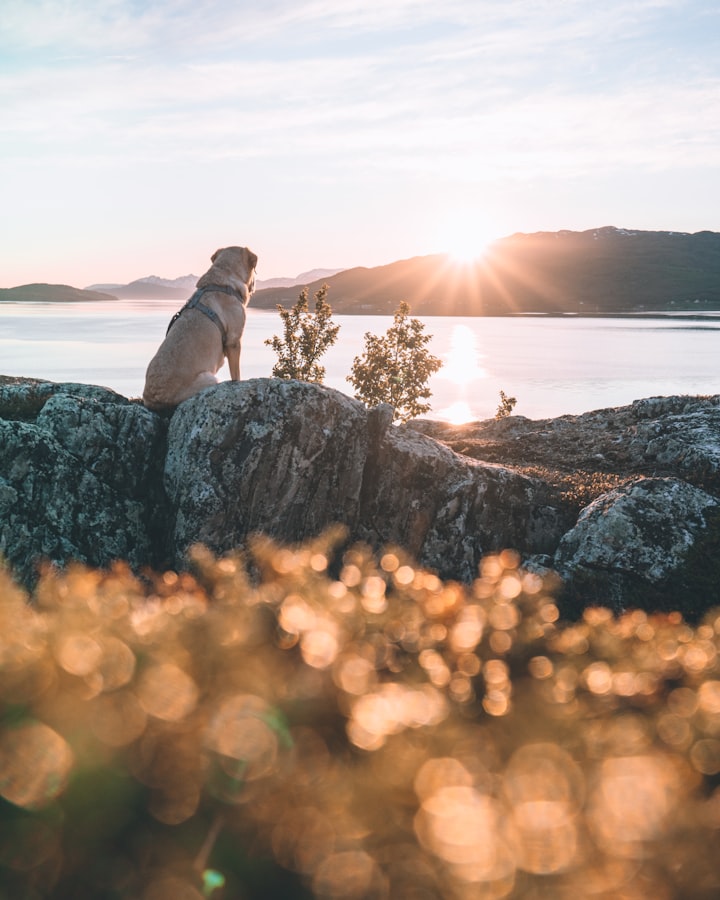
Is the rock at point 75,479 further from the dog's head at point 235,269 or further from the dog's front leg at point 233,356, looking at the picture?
the dog's head at point 235,269

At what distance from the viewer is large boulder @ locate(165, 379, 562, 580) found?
11.0 metres

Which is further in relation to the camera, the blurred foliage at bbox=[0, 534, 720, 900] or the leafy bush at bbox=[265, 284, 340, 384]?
the leafy bush at bbox=[265, 284, 340, 384]

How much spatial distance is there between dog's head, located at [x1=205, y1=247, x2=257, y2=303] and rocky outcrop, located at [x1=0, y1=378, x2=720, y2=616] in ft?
9.45

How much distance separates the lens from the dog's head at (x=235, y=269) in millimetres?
13273

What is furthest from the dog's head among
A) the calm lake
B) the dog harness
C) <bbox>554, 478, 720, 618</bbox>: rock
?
the calm lake

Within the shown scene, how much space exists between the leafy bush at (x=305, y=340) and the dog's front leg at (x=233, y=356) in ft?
56.6

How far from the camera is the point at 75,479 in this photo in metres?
10.5

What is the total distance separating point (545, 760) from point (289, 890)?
3.12 ft

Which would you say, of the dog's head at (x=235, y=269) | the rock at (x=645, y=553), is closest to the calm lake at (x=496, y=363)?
the dog's head at (x=235, y=269)

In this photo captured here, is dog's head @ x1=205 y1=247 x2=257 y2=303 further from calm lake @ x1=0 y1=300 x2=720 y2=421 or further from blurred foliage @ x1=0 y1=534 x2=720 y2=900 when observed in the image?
calm lake @ x1=0 y1=300 x2=720 y2=421

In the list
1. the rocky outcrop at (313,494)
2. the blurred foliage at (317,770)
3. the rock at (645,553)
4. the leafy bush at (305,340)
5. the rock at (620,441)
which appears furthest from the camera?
the leafy bush at (305,340)

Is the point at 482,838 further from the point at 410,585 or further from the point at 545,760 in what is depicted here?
the point at 410,585

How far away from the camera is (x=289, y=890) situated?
1.90m

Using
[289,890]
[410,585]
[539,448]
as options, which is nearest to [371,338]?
[539,448]
